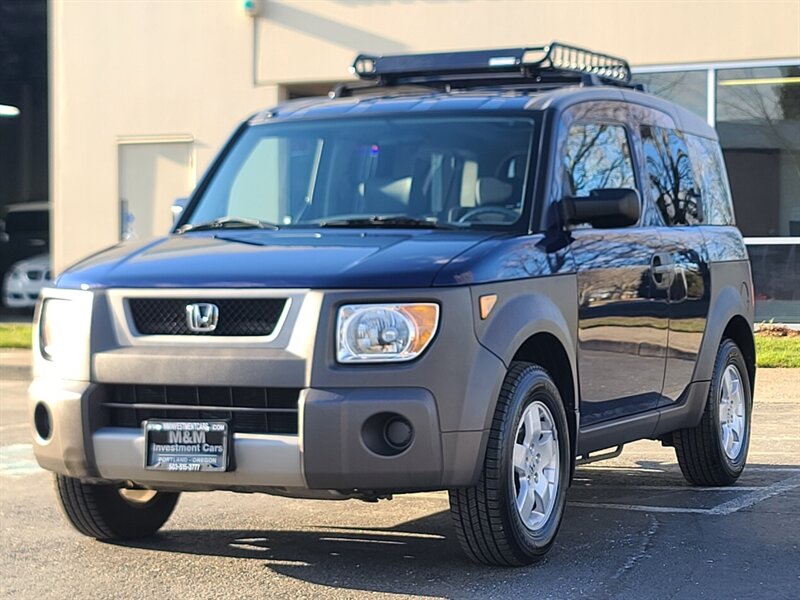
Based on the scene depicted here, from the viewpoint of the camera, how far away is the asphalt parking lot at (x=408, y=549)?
568cm

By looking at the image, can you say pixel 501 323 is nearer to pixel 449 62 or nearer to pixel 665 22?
pixel 449 62

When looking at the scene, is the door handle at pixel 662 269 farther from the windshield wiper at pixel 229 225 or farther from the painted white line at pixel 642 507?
the windshield wiper at pixel 229 225

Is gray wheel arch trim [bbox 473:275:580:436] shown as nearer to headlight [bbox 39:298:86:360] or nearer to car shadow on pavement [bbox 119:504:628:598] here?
car shadow on pavement [bbox 119:504:628:598]

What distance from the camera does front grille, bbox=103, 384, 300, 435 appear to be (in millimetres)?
5438

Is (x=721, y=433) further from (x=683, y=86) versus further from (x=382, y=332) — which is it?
(x=683, y=86)

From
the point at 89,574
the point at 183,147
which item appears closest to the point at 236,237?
the point at 89,574

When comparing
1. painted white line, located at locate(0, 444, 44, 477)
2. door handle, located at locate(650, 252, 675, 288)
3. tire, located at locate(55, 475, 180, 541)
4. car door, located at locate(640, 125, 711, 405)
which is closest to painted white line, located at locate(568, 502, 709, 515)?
car door, located at locate(640, 125, 711, 405)

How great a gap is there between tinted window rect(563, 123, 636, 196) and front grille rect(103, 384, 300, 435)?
181 centimetres

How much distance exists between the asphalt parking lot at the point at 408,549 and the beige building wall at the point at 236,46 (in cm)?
860

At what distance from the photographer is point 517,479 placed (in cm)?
587

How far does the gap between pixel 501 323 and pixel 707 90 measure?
36.9 feet

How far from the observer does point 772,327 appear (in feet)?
51.6

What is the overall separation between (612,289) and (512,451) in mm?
1276

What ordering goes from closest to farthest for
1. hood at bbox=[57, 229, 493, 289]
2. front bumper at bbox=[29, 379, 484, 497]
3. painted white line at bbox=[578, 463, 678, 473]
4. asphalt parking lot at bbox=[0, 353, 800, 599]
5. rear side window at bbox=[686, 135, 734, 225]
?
1. front bumper at bbox=[29, 379, 484, 497]
2. hood at bbox=[57, 229, 493, 289]
3. asphalt parking lot at bbox=[0, 353, 800, 599]
4. rear side window at bbox=[686, 135, 734, 225]
5. painted white line at bbox=[578, 463, 678, 473]
